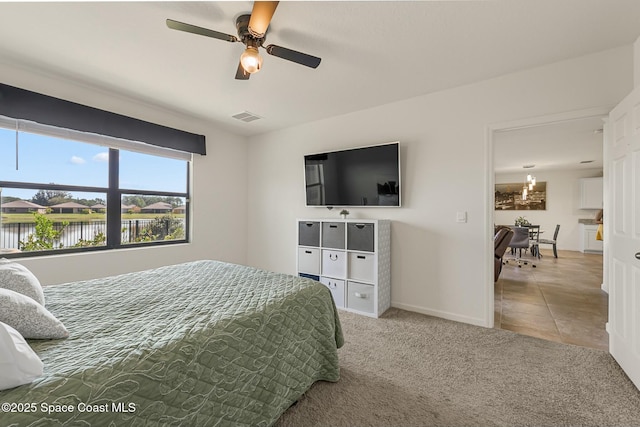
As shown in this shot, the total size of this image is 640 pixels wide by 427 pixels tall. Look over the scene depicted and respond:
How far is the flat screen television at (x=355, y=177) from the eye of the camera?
3131 millimetres

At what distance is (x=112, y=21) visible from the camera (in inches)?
72.5

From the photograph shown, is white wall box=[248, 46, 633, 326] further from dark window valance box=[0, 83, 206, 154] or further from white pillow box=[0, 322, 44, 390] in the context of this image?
white pillow box=[0, 322, 44, 390]

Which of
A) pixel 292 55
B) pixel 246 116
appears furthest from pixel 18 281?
pixel 246 116

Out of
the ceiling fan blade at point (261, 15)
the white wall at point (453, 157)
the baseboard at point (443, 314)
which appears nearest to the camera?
the ceiling fan blade at point (261, 15)

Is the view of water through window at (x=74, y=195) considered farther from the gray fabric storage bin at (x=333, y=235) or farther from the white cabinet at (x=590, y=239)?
the white cabinet at (x=590, y=239)

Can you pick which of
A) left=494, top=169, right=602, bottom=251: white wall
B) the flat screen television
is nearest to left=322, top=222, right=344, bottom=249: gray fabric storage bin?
the flat screen television

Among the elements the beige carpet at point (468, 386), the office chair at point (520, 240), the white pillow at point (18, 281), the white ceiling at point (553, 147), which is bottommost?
the beige carpet at point (468, 386)

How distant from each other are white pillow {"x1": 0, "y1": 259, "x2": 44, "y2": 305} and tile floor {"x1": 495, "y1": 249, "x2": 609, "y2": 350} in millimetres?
3587

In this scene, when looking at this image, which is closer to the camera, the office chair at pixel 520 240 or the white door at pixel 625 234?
the white door at pixel 625 234

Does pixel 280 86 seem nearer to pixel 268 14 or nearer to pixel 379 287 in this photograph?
pixel 268 14

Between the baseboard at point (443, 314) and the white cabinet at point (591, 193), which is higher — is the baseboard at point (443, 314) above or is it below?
below

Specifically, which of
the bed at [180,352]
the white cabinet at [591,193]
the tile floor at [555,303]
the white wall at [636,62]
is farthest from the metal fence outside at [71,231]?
the white cabinet at [591,193]

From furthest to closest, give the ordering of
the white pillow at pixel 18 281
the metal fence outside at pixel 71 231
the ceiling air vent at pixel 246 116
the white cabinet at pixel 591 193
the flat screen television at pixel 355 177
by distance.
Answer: the white cabinet at pixel 591 193 < the ceiling air vent at pixel 246 116 < the flat screen television at pixel 355 177 < the metal fence outside at pixel 71 231 < the white pillow at pixel 18 281

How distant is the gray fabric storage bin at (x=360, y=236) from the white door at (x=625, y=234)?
1925mm
